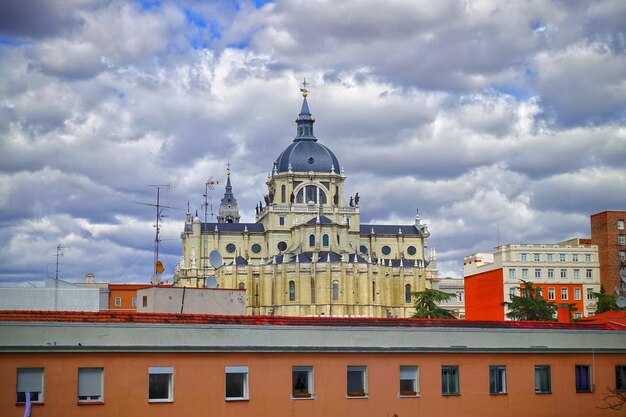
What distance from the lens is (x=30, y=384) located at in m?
31.3

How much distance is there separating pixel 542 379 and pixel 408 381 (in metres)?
5.33

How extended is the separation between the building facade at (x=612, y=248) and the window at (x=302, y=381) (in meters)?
104

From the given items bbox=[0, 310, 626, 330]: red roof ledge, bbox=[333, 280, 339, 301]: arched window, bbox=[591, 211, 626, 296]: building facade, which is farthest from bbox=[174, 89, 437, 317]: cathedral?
bbox=[0, 310, 626, 330]: red roof ledge

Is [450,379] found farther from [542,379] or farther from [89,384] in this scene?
[89,384]

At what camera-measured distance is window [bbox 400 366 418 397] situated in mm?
36281

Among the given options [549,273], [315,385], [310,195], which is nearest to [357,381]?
[315,385]

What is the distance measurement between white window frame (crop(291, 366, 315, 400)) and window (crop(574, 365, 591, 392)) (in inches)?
402

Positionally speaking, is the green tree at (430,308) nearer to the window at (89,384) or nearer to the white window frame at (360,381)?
the white window frame at (360,381)

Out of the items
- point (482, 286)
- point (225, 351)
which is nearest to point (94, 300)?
point (225, 351)

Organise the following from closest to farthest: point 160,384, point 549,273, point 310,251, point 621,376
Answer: point 160,384 → point 621,376 → point 549,273 → point 310,251

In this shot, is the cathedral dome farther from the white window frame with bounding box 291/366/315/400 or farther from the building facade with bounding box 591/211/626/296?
the white window frame with bounding box 291/366/315/400

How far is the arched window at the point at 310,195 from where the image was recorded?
17050 cm

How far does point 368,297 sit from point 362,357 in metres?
119

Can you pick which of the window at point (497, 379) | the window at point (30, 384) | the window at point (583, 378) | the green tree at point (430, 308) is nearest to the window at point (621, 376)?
the window at point (583, 378)
